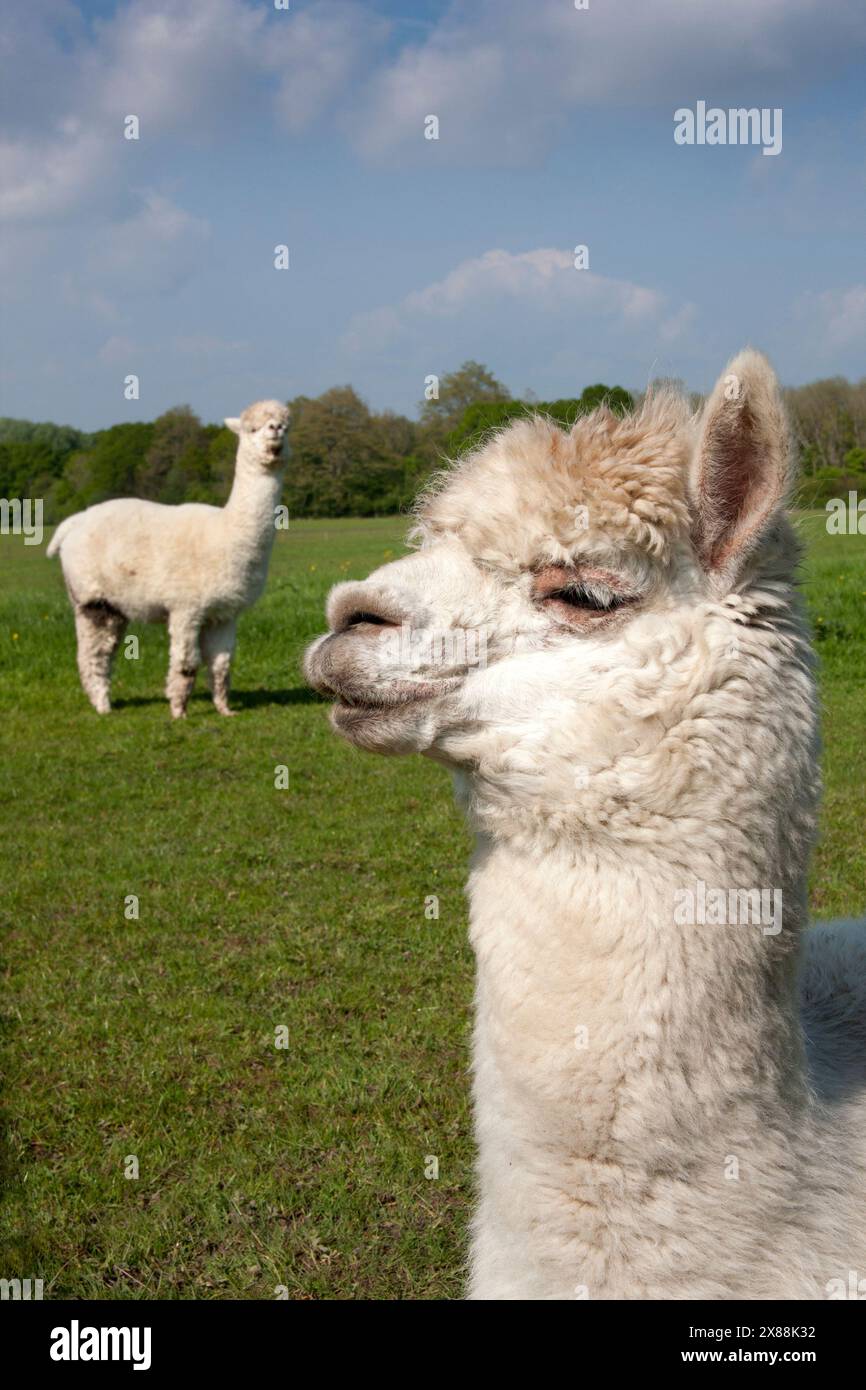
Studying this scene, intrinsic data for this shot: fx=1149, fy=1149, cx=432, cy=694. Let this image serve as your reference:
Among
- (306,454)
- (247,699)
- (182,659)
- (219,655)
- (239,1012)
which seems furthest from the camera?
(306,454)

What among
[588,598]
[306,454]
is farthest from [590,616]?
[306,454]

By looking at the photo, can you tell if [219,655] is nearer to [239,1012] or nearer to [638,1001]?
[239,1012]

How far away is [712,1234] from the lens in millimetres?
1775

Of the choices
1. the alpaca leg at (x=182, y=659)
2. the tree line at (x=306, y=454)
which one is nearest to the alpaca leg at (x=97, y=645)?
the alpaca leg at (x=182, y=659)


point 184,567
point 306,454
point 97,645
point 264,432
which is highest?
point 306,454

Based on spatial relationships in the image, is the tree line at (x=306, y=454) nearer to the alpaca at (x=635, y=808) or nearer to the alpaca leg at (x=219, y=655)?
the alpaca leg at (x=219, y=655)

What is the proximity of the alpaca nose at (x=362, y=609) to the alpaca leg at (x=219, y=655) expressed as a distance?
8.43m

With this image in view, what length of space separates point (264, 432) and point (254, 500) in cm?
58

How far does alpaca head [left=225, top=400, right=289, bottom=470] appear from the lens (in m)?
9.66

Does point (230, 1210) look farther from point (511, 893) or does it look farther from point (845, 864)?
point (845, 864)

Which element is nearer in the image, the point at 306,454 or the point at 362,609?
the point at 362,609

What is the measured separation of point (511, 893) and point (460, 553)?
0.56 metres

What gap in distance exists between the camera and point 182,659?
32.9 ft
